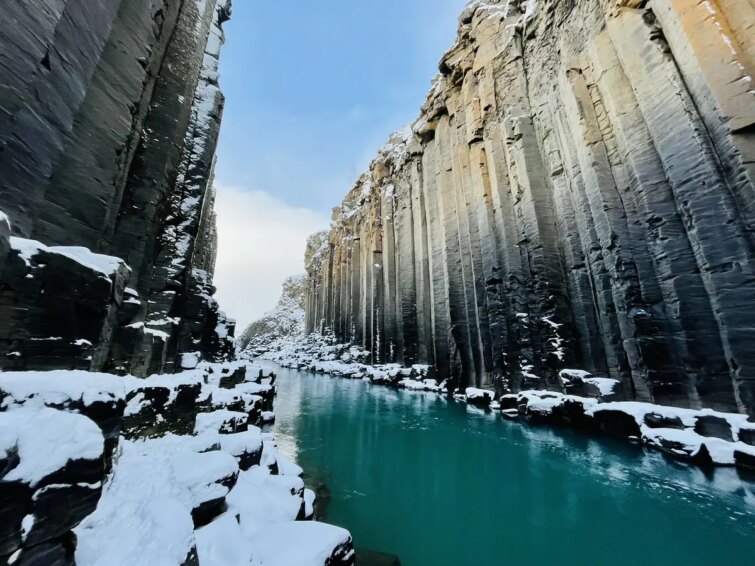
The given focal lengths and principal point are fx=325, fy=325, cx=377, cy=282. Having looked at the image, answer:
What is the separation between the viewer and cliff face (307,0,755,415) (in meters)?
8.73

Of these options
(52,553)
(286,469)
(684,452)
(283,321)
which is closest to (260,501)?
(286,469)

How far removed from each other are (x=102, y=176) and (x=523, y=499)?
1035 cm

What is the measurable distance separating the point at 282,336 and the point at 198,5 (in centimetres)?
7613

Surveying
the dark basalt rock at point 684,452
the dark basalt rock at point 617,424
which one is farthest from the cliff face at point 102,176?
the dark basalt rock at point 617,424

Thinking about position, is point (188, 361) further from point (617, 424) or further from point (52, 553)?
point (617, 424)

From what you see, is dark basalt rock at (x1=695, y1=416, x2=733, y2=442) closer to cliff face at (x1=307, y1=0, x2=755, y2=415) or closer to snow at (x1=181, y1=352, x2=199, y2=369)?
cliff face at (x1=307, y1=0, x2=755, y2=415)

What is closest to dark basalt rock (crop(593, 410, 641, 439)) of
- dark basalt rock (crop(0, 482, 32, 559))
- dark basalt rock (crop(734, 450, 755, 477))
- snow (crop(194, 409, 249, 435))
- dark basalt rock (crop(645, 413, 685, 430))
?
dark basalt rock (crop(645, 413, 685, 430))

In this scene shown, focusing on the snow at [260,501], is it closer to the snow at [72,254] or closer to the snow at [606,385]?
the snow at [72,254]

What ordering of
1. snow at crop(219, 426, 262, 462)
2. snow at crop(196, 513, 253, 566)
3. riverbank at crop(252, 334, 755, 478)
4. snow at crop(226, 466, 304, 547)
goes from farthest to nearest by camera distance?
riverbank at crop(252, 334, 755, 478) → snow at crop(219, 426, 262, 462) → snow at crop(226, 466, 304, 547) → snow at crop(196, 513, 253, 566)

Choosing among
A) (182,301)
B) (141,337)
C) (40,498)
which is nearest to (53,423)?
(40,498)

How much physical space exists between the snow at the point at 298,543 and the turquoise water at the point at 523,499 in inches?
79.6

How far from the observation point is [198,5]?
12328mm

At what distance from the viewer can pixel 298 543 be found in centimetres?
312

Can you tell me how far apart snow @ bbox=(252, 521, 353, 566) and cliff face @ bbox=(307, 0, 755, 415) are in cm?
1039
